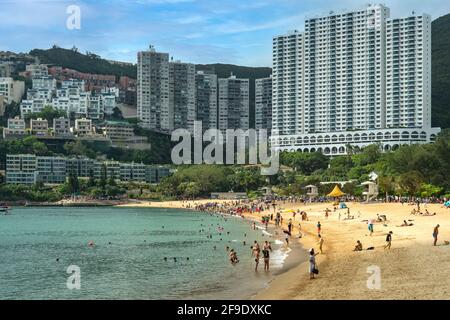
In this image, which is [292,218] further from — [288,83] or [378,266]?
[288,83]

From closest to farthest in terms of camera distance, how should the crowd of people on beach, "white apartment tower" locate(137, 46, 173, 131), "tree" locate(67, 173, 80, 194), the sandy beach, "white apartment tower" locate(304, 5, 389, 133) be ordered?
the sandy beach → the crowd of people on beach → "tree" locate(67, 173, 80, 194) → "white apartment tower" locate(304, 5, 389, 133) → "white apartment tower" locate(137, 46, 173, 131)

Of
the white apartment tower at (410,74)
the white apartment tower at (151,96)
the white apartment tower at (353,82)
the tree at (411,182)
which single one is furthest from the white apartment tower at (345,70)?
the tree at (411,182)

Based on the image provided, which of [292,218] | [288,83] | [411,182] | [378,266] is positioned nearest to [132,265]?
[378,266]

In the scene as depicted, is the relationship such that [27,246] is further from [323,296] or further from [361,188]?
[361,188]

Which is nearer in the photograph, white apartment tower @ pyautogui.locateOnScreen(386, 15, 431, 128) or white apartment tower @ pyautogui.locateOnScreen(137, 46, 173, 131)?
white apartment tower @ pyautogui.locateOnScreen(386, 15, 431, 128)

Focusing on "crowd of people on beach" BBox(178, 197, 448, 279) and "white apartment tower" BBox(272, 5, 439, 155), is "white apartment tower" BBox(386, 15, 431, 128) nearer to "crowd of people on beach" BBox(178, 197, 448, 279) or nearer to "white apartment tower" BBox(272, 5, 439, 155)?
"white apartment tower" BBox(272, 5, 439, 155)

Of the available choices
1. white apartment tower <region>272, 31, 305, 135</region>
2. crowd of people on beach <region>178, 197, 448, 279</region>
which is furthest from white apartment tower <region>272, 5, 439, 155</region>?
crowd of people on beach <region>178, 197, 448, 279</region>

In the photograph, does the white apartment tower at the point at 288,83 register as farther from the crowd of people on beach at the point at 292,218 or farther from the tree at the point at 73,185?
the crowd of people on beach at the point at 292,218

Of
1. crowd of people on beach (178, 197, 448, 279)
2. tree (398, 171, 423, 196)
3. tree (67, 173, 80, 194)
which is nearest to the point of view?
crowd of people on beach (178, 197, 448, 279)
